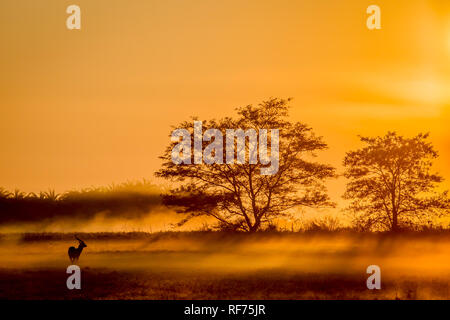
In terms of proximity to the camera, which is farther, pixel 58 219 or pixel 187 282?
pixel 58 219

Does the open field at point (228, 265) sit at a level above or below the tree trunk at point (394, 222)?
below

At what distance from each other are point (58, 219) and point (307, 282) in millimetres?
22033

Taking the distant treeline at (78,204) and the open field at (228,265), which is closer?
the open field at (228,265)

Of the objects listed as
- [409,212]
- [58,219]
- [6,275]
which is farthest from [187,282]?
[58,219]

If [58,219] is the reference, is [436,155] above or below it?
above

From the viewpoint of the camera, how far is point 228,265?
1185 inches

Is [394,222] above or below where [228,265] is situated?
above

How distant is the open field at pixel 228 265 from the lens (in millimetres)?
24391

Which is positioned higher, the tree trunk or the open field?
the tree trunk

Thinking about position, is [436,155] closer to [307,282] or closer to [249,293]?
[307,282]

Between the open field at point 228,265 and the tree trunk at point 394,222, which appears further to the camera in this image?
the tree trunk at point 394,222

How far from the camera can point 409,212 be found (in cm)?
3816

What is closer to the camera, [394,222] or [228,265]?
[228,265]

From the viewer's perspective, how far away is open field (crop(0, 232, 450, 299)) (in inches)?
960
